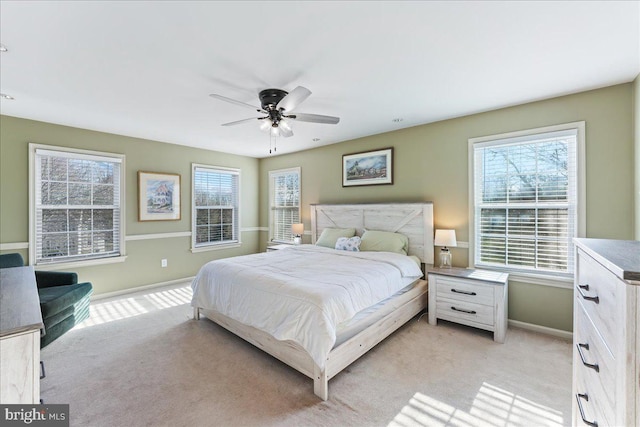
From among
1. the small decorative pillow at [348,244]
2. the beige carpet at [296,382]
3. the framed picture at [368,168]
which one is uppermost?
the framed picture at [368,168]

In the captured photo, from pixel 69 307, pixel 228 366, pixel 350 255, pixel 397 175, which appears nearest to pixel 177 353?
pixel 228 366

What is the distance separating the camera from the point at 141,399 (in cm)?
201

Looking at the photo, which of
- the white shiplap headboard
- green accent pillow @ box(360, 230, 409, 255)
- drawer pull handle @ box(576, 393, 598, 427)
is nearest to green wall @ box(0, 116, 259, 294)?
the white shiplap headboard

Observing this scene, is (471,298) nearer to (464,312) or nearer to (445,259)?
(464,312)

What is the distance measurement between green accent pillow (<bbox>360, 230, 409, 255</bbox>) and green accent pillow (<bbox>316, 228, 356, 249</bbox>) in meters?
0.38

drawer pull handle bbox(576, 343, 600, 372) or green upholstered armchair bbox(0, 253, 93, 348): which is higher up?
drawer pull handle bbox(576, 343, 600, 372)

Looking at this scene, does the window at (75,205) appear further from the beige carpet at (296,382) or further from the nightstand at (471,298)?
the nightstand at (471,298)

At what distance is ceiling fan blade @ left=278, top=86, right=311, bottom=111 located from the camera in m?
2.25

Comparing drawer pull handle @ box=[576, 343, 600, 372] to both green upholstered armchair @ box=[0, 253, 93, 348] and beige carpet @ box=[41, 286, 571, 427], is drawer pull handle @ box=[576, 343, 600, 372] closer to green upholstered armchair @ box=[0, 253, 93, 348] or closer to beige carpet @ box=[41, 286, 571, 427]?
beige carpet @ box=[41, 286, 571, 427]

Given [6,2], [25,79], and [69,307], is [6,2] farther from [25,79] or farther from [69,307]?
[69,307]

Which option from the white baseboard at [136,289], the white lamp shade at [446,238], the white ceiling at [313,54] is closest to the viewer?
the white ceiling at [313,54]

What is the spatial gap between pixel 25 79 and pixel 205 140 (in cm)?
236

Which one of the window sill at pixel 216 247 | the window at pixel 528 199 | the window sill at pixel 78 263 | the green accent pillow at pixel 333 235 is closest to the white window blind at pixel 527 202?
the window at pixel 528 199

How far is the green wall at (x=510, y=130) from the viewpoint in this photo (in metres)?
2.65
